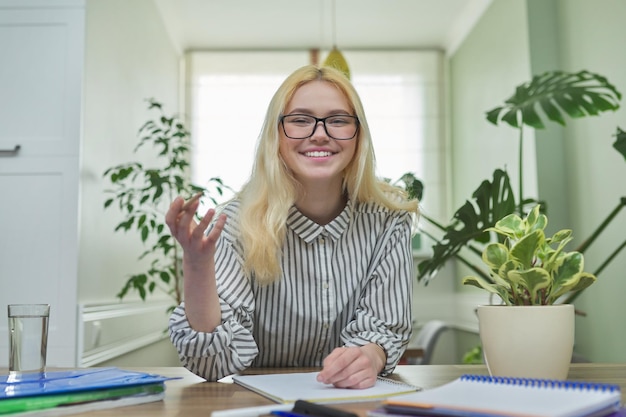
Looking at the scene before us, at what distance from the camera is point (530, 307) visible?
1060 mm

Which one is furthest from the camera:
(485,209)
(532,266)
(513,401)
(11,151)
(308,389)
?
(11,151)

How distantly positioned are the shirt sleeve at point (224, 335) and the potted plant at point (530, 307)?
A: 47 cm

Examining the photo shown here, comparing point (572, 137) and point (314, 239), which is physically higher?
point (572, 137)

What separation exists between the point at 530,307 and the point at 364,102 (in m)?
4.79

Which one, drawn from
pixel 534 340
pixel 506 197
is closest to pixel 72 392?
pixel 534 340

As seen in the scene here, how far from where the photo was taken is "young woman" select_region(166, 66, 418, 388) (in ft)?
4.86

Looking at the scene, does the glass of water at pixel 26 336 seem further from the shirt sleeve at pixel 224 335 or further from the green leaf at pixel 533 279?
the green leaf at pixel 533 279

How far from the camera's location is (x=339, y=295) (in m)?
1.58

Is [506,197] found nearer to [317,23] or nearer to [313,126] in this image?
[313,126]

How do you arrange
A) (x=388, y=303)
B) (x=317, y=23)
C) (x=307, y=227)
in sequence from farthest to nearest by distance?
1. (x=317, y=23)
2. (x=307, y=227)
3. (x=388, y=303)

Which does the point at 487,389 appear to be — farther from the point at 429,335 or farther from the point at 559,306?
the point at 429,335

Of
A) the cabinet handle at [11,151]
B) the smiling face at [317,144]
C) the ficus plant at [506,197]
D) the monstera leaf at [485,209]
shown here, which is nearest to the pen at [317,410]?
the smiling face at [317,144]

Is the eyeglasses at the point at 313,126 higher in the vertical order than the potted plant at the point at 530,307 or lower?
higher

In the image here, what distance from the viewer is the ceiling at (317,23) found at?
4.93 meters
